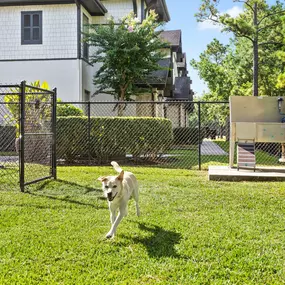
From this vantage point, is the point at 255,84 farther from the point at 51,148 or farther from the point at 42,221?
the point at 42,221

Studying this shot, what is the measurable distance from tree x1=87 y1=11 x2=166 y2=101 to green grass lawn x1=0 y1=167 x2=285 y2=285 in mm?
9376

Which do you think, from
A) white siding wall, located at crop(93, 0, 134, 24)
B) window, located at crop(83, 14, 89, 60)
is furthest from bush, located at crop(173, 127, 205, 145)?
white siding wall, located at crop(93, 0, 134, 24)

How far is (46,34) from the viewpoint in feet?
50.5

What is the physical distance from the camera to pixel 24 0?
15.1 metres

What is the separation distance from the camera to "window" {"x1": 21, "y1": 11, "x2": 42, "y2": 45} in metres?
15.4

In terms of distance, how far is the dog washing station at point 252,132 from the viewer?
24.9ft

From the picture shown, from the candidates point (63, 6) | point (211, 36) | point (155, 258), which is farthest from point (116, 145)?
point (211, 36)

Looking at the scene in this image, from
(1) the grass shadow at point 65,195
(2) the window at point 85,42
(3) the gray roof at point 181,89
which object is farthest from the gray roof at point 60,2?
(1) the grass shadow at point 65,195

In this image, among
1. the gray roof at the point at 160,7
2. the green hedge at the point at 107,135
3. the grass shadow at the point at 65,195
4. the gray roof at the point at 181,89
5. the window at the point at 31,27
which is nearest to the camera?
the grass shadow at the point at 65,195

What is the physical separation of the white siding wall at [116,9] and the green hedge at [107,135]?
8849mm

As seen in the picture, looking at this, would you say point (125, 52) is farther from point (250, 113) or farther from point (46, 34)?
point (250, 113)

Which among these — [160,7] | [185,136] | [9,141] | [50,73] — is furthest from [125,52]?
[160,7]

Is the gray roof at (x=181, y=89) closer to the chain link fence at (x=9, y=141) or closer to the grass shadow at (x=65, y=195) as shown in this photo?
the chain link fence at (x=9, y=141)

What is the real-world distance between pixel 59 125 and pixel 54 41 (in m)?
6.70
